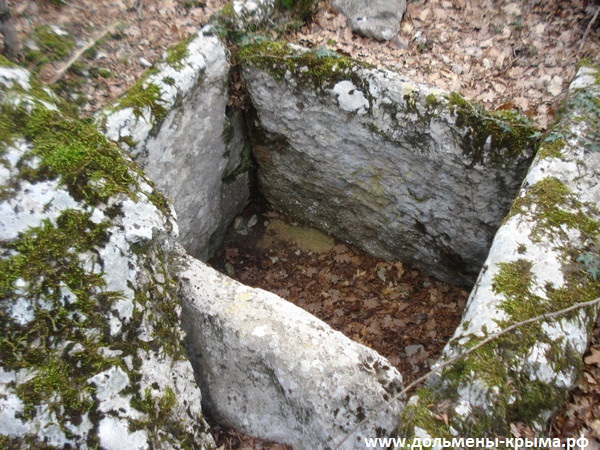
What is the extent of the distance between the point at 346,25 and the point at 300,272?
287 cm

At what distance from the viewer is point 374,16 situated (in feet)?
16.4

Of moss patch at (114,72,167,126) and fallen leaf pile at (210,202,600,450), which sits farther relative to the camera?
fallen leaf pile at (210,202,600,450)

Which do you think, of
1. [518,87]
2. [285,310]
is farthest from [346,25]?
[285,310]

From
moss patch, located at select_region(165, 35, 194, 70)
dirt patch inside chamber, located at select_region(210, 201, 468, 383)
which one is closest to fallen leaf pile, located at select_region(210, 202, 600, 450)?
dirt patch inside chamber, located at select_region(210, 201, 468, 383)

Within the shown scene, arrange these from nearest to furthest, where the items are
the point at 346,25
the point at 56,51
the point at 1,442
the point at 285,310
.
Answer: the point at 1,442
the point at 285,310
the point at 56,51
the point at 346,25

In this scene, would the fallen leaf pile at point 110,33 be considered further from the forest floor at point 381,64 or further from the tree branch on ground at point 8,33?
the tree branch on ground at point 8,33

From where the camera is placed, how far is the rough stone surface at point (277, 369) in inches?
110

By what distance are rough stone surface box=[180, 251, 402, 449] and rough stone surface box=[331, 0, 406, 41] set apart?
3199mm

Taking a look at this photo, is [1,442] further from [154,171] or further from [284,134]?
[284,134]

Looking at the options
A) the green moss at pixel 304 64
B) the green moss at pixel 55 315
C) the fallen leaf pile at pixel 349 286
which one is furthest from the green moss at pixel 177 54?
the fallen leaf pile at pixel 349 286

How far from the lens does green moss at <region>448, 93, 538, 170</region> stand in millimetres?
3873

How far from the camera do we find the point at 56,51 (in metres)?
4.05

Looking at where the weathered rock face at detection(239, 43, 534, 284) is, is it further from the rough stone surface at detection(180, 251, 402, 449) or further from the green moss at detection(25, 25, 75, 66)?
the rough stone surface at detection(180, 251, 402, 449)

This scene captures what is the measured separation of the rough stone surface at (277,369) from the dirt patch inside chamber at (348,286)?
5.79 feet
